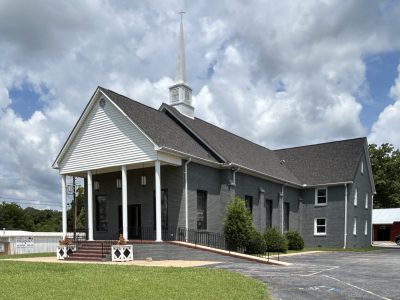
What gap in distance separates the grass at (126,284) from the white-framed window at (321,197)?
2328cm

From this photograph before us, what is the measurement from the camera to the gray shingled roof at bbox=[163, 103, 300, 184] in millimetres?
27109

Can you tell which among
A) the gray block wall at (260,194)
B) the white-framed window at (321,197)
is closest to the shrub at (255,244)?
the gray block wall at (260,194)

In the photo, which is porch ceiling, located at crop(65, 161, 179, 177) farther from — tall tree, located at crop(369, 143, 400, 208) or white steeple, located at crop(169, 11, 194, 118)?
tall tree, located at crop(369, 143, 400, 208)

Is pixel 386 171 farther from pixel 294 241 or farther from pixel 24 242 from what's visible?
pixel 24 242

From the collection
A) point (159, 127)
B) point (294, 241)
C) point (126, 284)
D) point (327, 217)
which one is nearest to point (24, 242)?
point (159, 127)

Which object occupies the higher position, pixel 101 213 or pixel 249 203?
pixel 249 203

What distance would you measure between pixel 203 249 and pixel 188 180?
4.02 meters

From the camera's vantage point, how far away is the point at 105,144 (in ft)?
76.1

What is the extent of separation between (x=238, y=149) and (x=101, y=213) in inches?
408

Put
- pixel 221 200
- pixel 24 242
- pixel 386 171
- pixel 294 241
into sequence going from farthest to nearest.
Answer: pixel 386 171 < pixel 24 242 < pixel 294 241 < pixel 221 200

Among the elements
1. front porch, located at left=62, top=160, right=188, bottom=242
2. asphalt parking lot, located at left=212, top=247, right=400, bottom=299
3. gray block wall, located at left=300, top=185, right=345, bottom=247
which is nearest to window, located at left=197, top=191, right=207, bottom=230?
front porch, located at left=62, top=160, right=188, bottom=242

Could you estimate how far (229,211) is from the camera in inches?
953

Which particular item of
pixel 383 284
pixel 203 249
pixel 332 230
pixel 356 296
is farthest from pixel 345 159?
pixel 356 296

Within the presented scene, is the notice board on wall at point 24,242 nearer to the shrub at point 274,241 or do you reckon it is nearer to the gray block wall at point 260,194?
the gray block wall at point 260,194
